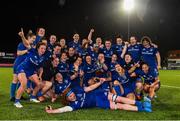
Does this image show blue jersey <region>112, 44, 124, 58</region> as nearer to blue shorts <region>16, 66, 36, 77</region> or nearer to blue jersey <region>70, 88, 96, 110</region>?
blue jersey <region>70, 88, 96, 110</region>

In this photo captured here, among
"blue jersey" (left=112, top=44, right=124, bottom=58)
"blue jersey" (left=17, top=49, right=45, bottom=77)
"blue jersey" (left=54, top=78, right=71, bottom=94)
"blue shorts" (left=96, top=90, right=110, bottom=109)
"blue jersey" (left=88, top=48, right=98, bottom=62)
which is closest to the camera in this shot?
"blue shorts" (left=96, top=90, right=110, bottom=109)

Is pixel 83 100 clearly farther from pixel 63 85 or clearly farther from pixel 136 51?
pixel 136 51

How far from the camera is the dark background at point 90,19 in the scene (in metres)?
41.9

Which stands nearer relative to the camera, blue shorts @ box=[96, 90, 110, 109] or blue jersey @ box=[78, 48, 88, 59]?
blue shorts @ box=[96, 90, 110, 109]

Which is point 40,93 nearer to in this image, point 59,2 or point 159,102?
point 159,102

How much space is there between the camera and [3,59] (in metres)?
35.1

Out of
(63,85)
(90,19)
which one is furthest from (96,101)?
(90,19)

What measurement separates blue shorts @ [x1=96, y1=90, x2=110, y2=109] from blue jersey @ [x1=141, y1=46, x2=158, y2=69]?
7.83ft

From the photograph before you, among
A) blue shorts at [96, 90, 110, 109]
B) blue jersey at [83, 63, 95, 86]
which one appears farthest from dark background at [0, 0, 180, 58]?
blue shorts at [96, 90, 110, 109]

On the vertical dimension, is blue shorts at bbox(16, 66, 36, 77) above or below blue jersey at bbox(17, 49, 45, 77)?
→ below

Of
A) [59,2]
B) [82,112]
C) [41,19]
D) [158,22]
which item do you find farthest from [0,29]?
[82,112]

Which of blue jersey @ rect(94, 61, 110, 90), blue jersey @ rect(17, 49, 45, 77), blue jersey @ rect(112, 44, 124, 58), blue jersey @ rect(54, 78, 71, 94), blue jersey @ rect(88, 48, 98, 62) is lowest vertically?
blue jersey @ rect(54, 78, 71, 94)

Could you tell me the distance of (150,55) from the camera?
9.57 meters

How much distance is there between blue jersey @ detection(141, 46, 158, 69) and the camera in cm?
953
